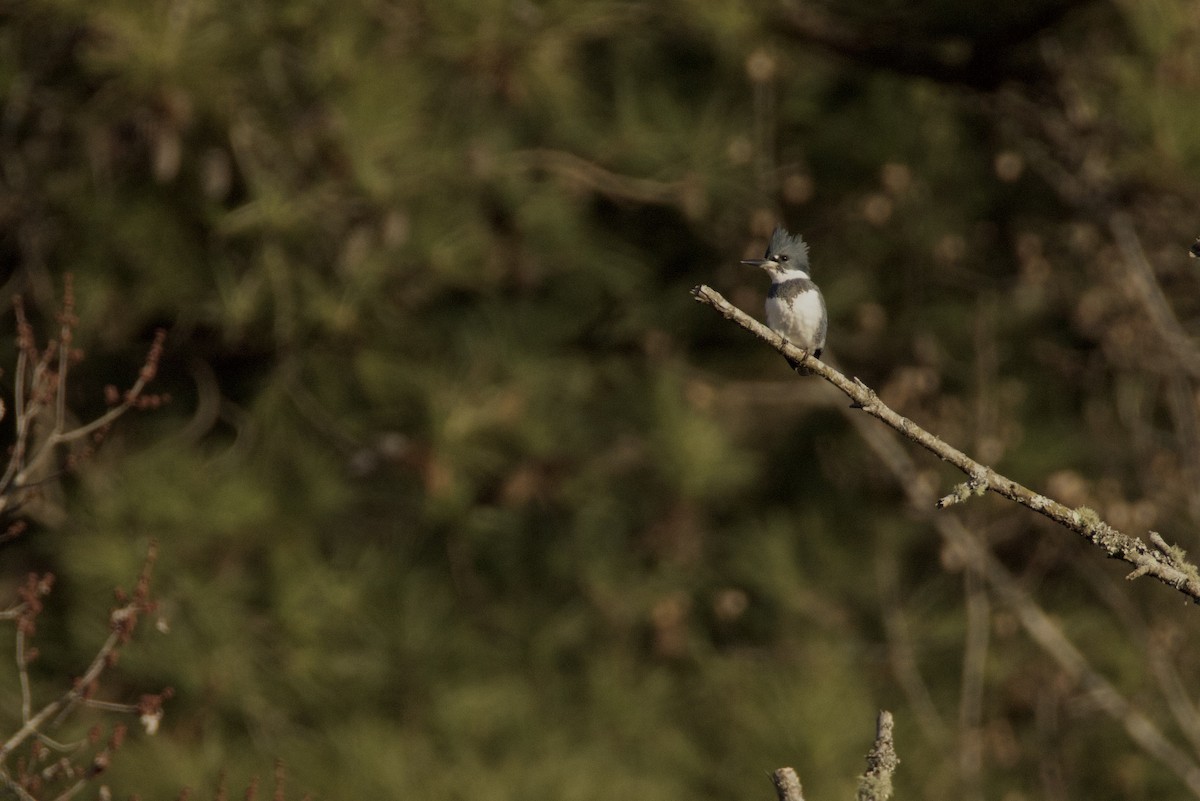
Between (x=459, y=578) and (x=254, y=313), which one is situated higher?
(x=254, y=313)

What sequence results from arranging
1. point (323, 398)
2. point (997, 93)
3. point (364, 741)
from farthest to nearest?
point (997, 93) → point (323, 398) → point (364, 741)

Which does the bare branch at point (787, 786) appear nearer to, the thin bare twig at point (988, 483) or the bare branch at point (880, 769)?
the bare branch at point (880, 769)

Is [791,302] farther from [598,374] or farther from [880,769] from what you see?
[880,769]

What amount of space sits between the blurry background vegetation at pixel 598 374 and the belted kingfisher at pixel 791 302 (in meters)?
0.83

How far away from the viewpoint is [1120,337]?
432cm

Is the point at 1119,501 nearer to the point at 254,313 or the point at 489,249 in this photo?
the point at 489,249

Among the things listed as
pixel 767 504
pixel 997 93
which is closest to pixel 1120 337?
pixel 997 93

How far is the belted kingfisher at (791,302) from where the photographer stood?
3.16 m

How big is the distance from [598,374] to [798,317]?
1337 mm

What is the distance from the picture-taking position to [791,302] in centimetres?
317

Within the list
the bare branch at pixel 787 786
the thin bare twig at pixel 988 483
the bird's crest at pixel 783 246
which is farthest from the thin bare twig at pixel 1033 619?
the bare branch at pixel 787 786

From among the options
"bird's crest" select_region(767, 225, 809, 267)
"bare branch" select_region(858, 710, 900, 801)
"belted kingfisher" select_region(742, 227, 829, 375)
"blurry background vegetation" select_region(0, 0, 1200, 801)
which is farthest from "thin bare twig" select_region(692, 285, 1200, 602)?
"blurry background vegetation" select_region(0, 0, 1200, 801)

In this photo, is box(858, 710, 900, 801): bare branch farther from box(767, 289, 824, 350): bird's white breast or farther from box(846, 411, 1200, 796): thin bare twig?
box(846, 411, 1200, 796): thin bare twig

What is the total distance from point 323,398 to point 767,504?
1310mm
